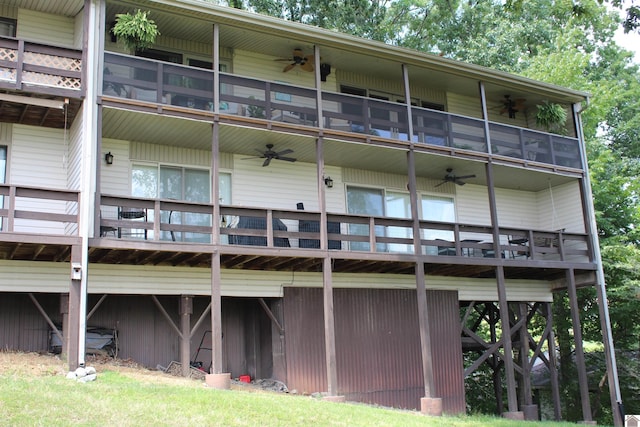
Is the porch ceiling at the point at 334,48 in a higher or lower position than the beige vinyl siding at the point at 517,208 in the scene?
higher

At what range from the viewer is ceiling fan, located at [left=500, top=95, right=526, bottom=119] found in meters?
21.1

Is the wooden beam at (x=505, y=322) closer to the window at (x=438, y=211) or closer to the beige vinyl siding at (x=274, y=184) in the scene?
the window at (x=438, y=211)

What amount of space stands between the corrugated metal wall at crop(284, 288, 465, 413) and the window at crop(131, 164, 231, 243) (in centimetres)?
285

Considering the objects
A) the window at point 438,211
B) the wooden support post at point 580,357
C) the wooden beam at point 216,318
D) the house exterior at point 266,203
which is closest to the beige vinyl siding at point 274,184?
the house exterior at point 266,203

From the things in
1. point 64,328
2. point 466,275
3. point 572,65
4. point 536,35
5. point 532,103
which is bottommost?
point 64,328

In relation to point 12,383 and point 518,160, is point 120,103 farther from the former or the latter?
point 518,160

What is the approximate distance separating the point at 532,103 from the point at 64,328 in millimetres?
15319

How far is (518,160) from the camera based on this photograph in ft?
62.8

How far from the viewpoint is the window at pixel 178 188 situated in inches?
615

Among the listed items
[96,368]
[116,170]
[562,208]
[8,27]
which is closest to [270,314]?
[96,368]

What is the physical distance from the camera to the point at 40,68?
45.4 feet

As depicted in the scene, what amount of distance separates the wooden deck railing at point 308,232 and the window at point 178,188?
0.03 meters

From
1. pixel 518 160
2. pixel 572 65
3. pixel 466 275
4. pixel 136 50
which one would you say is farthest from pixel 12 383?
pixel 572 65

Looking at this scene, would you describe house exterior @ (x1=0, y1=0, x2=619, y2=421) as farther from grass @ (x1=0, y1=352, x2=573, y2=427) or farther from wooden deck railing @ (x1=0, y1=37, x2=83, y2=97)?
grass @ (x1=0, y1=352, x2=573, y2=427)
